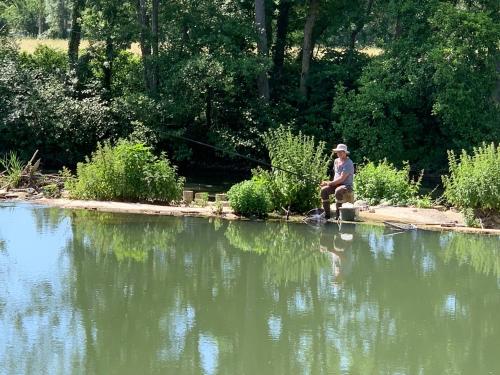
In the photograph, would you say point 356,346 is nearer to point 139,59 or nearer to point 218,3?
point 218,3

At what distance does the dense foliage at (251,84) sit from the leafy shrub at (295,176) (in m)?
9.63

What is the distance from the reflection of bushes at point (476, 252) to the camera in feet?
39.0

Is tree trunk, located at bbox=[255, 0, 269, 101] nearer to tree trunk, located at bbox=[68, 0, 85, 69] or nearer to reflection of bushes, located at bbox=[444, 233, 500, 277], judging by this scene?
tree trunk, located at bbox=[68, 0, 85, 69]

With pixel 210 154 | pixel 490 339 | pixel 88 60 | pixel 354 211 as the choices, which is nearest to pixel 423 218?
pixel 354 211

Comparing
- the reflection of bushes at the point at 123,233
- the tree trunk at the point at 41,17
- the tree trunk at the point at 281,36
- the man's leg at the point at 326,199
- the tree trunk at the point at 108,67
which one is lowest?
the reflection of bushes at the point at 123,233

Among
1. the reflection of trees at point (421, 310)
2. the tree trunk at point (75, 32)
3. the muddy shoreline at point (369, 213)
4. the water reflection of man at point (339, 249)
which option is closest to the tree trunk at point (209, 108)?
the tree trunk at point (75, 32)

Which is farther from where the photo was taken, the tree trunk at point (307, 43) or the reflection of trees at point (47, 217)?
the tree trunk at point (307, 43)

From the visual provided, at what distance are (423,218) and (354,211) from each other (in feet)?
4.85

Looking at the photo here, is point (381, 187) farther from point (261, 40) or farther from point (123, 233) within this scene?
point (261, 40)

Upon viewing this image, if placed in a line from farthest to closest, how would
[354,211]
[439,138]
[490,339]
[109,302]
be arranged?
[439,138], [354,211], [109,302], [490,339]

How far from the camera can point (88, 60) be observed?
28094 millimetres

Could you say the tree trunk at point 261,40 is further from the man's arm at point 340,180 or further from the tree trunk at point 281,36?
the man's arm at point 340,180

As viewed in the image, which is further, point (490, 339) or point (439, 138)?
point (439, 138)

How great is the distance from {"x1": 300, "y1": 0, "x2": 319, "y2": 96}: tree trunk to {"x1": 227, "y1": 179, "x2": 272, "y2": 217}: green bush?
13.0 metres
